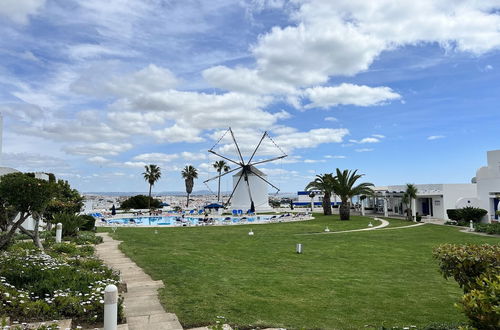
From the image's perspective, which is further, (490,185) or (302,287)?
(490,185)

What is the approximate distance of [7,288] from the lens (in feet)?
23.2

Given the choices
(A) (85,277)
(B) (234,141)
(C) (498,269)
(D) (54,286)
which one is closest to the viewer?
(C) (498,269)

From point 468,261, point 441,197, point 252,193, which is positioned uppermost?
point 252,193

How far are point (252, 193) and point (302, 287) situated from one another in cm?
4786

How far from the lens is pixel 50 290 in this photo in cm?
719

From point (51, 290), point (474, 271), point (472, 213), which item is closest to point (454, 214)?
point (472, 213)

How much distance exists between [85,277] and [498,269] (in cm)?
833

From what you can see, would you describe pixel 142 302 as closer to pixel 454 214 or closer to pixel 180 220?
pixel 180 220

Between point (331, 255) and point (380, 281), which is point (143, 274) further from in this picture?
point (331, 255)

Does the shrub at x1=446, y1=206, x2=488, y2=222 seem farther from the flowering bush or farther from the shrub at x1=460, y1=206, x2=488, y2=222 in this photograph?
the flowering bush

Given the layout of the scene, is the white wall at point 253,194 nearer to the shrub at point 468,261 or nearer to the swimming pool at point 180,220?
the swimming pool at point 180,220

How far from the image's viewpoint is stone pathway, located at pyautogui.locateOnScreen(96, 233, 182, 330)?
638 cm


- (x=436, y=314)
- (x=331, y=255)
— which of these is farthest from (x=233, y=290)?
(x=331, y=255)

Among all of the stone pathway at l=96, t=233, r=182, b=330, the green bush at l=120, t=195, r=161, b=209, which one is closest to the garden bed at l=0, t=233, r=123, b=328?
the stone pathway at l=96, t=233, r=182, b=330
